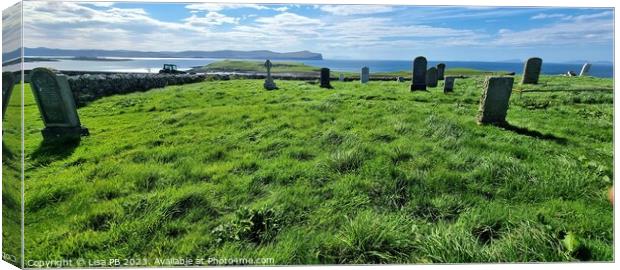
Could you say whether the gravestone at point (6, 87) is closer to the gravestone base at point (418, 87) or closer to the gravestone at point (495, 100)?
the gravestone at point (495, 100)

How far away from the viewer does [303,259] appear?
11.2ft

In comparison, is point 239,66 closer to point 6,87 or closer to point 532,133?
point 6,87

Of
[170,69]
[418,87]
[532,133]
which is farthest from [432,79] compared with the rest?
[170,69]

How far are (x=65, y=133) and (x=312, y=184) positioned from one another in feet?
10.6

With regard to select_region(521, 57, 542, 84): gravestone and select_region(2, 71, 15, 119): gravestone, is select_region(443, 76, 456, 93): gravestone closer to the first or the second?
select_region(521, 57, 542, 84): gravestone

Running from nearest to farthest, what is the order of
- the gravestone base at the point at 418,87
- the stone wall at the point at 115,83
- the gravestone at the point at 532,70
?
1. the stone wall at the point at 115,83
2. the gravestone at the point at 532,70
3. the gravestone base at the point at 418,87

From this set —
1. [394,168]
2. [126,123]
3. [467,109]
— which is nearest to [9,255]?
[126,123]

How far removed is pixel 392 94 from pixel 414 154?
277 cm

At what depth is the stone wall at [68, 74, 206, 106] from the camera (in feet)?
14.8

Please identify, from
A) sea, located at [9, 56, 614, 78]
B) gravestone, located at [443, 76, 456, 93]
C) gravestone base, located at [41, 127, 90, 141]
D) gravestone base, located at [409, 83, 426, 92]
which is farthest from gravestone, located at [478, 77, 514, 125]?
gravestone base, located at [41, 127, 90, 141]

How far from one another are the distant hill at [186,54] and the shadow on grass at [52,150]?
44.5 inches

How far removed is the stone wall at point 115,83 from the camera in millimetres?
4520

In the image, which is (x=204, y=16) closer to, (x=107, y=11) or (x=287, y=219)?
(x=107, y=11)

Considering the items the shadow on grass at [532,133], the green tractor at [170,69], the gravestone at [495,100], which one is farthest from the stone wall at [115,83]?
the shadow on grass at [532,133]
